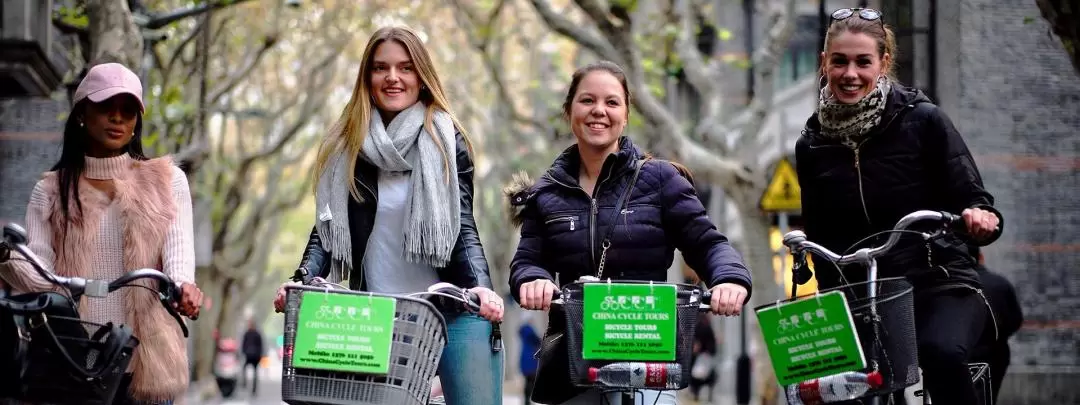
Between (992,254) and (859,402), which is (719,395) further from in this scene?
(859,402)

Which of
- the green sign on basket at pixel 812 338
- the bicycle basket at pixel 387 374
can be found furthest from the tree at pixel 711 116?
the bicycle basket at pixel 387 374

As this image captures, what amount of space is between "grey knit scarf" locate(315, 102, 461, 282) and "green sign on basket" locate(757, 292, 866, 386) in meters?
1.45

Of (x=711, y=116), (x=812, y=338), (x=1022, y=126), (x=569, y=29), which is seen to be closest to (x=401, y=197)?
(x=812, y=338)

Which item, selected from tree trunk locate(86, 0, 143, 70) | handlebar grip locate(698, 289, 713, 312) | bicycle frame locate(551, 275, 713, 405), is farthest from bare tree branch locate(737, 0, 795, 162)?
handlebar grip locate(698, 289, 713, 312)


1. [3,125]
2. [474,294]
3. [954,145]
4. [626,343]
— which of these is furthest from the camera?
[3,125]

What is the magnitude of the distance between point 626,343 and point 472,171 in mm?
1443

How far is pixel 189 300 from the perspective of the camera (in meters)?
6.06

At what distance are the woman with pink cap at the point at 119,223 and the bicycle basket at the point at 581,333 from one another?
150cm

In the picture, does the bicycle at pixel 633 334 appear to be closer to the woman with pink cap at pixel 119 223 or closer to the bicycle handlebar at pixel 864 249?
the bicycle handlebar at pixel 864 249

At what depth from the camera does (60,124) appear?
2158 centimetres

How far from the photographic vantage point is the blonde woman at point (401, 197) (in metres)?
6.23

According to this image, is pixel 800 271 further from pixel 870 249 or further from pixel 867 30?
pixel 867 30

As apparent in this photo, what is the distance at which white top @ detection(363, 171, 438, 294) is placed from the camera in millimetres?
6371

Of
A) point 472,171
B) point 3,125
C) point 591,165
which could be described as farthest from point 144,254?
point 3,125
